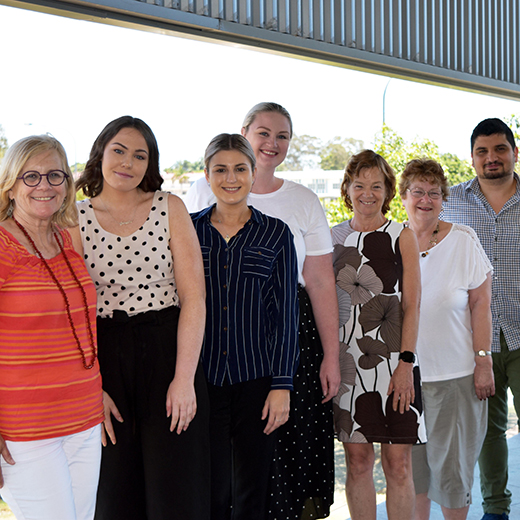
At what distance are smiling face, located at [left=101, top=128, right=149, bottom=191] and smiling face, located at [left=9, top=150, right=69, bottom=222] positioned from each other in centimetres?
18

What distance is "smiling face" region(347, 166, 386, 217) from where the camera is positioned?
256 cm

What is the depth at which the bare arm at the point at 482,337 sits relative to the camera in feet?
9.20

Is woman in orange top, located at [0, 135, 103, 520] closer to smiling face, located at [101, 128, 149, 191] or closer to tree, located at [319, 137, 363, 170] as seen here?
smiling face, located at [101, 128, 149, 191]

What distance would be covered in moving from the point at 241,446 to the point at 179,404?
36 cm

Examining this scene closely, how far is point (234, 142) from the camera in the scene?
86.4 inches

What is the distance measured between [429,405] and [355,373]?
1.74ft


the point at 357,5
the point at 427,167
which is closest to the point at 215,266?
the point at 427,167

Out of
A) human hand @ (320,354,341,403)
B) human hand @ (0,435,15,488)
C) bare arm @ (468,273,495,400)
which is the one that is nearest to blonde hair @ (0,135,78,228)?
human hand @ (0,435,15,488)

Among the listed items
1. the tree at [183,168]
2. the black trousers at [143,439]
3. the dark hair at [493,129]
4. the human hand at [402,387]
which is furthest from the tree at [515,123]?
the black trousers at [143,439]

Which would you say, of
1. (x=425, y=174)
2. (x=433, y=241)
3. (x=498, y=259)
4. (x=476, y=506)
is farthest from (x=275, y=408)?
(x=476, y=506)

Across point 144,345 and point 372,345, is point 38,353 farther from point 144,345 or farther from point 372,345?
point 372,345

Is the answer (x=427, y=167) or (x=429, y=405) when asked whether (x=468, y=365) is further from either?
(x=427, y=167)

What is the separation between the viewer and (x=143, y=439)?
74.5 inches

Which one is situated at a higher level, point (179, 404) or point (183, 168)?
point (183, 168)
